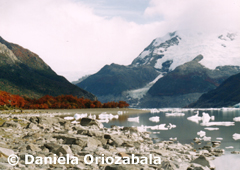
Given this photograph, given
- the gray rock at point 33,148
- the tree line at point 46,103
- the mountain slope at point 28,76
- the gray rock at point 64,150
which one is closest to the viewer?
the gray rock at point 64,150

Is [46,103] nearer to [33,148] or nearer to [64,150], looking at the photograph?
[33,148]

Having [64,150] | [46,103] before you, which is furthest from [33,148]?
[46,103]

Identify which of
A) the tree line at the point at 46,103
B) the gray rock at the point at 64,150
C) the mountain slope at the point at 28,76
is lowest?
the gray rock at the point at 64,150

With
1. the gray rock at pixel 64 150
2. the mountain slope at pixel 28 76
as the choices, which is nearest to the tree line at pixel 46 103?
the mountain slope at pixel 28 76

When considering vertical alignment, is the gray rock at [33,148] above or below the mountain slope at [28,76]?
below

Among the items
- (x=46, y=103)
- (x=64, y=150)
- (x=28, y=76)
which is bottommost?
(x=64, y=150)

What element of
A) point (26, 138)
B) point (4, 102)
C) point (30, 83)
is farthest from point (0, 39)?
point (26, 138)

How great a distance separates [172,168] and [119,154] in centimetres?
297

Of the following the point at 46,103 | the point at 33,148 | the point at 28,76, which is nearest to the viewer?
the point at 33,148

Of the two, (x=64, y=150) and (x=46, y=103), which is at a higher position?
(x=46, y=103)

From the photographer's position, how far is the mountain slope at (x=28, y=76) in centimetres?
12153

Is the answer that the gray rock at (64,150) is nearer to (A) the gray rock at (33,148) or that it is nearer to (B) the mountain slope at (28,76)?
(A) the gray rock at (33,148)

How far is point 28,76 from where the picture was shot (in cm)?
13725

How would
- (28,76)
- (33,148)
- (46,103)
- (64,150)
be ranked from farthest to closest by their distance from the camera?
(28,76), (46,103), (33,148), (64,150)
